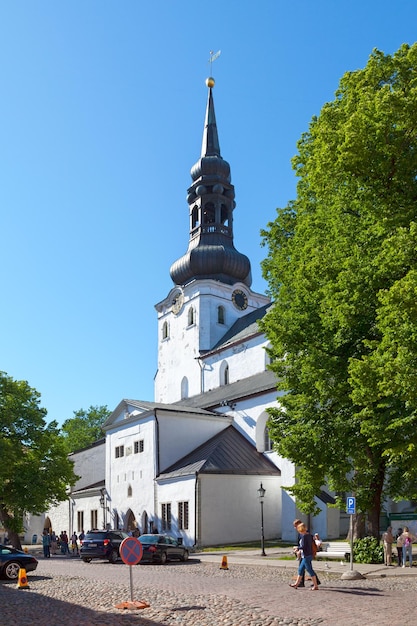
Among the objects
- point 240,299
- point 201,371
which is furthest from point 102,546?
point 240,299

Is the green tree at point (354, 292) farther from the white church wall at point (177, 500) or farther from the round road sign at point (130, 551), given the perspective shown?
the white church wall at point (177, 500)

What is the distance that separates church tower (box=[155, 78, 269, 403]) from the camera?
55.9 metres

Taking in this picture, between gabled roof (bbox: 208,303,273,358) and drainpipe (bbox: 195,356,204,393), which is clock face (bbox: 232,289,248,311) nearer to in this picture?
gabled roof (bbox: 208,303,273,358)

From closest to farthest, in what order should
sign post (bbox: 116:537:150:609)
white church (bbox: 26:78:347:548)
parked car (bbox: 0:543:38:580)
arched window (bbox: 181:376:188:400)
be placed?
sign post (bbox: 116:537:150:609)
parked car (bbox: 0:543:38:580)
white church (bbox: 26:78:347:548)
arched window (bbox: 181:376:188:400)

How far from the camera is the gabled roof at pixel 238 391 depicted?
4100 centimetres

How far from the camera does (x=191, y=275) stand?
57.4 metres

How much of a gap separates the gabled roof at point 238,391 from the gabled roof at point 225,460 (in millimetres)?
2822

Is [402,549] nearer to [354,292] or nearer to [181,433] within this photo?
[354,292]

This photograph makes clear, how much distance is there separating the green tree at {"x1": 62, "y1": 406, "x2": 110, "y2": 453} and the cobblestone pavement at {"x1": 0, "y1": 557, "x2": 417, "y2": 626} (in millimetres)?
59520

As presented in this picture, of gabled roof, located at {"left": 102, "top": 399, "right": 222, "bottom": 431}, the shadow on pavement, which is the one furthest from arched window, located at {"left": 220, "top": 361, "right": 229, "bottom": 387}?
the shadow on pavement

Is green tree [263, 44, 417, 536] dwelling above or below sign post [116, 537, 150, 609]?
above

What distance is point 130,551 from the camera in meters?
13.2

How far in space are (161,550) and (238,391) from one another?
18.2m

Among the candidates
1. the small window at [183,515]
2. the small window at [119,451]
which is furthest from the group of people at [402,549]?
the small window at [119,451]
